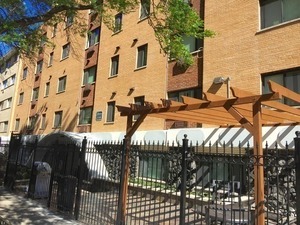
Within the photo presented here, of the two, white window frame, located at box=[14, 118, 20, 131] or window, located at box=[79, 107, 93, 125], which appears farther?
white window frame, located at box=[14, 118, 20, 131]

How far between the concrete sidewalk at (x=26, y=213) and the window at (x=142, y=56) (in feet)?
35.9

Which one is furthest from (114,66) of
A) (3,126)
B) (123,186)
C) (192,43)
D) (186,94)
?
(3,126)

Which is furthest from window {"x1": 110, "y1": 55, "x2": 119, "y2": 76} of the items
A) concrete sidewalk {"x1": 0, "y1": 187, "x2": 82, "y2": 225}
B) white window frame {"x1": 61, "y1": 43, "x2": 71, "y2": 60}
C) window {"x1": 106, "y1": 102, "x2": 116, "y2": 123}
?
concrete sidewalk {"x1": 0, "y1": 187, "x2": 82, "y2": 225}

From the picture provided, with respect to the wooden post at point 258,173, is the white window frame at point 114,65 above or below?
above

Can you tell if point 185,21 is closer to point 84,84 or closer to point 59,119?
point 84,84

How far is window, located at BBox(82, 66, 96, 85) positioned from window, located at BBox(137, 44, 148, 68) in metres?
5.68

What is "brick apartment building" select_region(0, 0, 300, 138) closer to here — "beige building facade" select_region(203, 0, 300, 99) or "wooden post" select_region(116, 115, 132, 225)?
"beige building facade" select_region(203, 0, 300, 99)

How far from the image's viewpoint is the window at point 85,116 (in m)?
23.8

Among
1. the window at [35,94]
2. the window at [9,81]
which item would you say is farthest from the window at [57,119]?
the window at [9,81]

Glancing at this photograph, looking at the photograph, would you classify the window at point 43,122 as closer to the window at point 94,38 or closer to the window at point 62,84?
the window at point 62,84

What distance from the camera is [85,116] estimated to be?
24.4 m

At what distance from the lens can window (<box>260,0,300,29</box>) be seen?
12220mm

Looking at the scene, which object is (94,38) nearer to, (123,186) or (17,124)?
(17,124)

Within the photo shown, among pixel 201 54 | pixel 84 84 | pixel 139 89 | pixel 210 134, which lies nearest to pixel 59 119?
pixel 84 84
